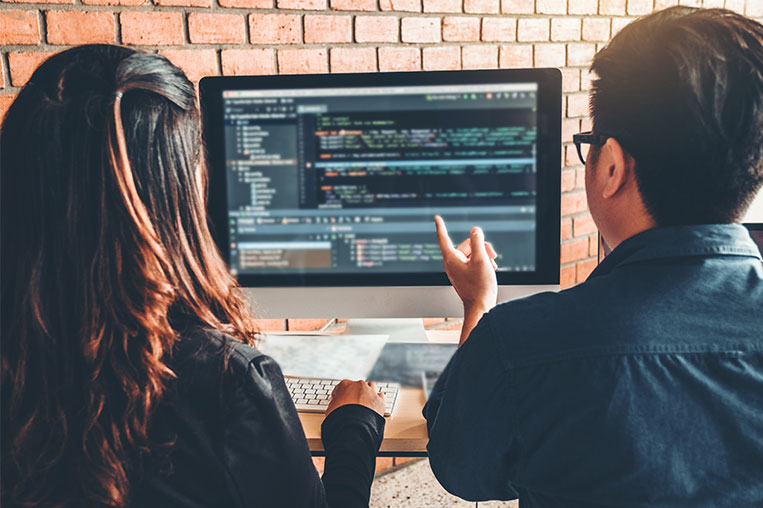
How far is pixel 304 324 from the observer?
180 centimetres

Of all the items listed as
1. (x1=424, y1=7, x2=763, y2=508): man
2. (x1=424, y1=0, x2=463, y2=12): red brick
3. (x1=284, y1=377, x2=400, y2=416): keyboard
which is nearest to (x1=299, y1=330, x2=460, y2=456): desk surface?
(x1=284, y1=377, x2=400, y2=416): keyboard

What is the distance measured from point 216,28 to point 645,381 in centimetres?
137

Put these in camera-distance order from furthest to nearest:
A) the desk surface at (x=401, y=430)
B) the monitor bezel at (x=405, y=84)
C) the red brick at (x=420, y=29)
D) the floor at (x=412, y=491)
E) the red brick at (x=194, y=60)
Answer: the floor at (x=412, y=491)
the red brick at (x=420, y=29)
the red brick at (x=194, y=60)
the monitor bezel at (x=405, y=84)
the desk surface at (x=401, y=430)

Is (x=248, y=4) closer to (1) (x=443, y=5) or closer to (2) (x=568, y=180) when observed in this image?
(1) (x=443, y=5)

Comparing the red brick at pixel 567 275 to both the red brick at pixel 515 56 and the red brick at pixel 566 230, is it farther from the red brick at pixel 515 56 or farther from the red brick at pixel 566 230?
the red brick at pixel 515 56

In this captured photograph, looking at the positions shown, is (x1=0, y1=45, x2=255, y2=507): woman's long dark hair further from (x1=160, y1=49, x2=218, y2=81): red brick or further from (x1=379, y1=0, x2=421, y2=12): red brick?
(x1=379, y1=0, x2=421, y2=12): red brick

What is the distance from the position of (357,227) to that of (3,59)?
98 centimetres

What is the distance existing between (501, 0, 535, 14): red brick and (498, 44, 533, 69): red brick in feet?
0.33

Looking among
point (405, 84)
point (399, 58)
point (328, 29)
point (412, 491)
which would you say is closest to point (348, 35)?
→ point (328, 29)

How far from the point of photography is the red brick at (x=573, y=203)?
2.09 meters

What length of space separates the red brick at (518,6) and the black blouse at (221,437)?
1.54 metres

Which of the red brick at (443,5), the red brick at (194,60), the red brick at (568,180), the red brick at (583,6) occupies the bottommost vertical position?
the red brick at (568,180)

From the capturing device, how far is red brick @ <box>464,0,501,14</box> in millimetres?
1813

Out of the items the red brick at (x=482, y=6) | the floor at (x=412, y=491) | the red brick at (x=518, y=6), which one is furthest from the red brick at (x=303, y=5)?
the floor at (x=412, y=491)
